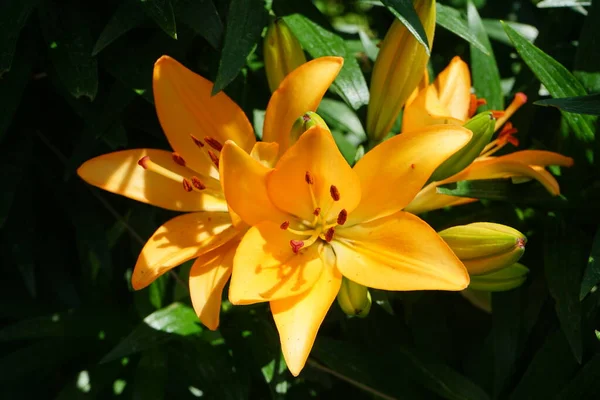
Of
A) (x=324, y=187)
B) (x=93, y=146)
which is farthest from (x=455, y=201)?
(x=93, y=146)

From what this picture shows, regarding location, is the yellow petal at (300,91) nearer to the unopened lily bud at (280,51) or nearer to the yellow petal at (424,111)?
Result: the unopened lily bud at (280,51)

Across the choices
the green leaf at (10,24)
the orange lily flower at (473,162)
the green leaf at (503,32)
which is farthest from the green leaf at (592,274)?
the green leaf at (10,24)

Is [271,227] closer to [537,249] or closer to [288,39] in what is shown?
[288,39]

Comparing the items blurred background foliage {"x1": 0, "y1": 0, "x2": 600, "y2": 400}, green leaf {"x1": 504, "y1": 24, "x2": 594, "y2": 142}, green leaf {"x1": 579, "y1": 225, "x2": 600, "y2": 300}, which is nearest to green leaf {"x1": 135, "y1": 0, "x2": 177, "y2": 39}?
blurred background foliage {"x1": 0, "y1": 0, "x2": 600, "y2": 400}

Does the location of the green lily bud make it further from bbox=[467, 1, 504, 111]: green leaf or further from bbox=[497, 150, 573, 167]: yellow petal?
bbox=[467, 1, 504, 111]: green leaf

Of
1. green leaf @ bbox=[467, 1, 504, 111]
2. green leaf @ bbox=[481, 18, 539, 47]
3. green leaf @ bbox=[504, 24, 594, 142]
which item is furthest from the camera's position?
green leaf @ bbox=[481, 18, 539, 47]

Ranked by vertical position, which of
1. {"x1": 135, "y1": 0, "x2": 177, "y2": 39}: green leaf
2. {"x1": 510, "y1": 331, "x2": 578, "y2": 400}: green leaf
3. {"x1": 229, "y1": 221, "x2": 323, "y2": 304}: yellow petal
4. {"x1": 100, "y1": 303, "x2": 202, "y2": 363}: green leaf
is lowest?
{"x1": 100, "y1": 303, "x2": 202, "y2": 363}: green leaf
